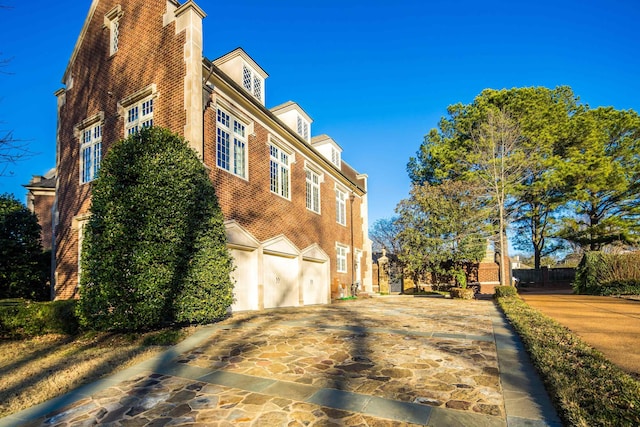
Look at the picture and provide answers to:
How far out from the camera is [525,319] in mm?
8812

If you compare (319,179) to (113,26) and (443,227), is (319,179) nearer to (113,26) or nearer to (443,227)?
(443,227)

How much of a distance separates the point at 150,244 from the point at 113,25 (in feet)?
34.0

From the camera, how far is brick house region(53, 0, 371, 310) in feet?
35.8

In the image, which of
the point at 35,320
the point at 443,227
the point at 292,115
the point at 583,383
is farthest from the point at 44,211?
the point at 583,383

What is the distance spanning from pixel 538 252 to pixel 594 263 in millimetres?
15378

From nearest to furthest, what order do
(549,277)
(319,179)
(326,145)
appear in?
(319,179) → (326,145) → (549,277)

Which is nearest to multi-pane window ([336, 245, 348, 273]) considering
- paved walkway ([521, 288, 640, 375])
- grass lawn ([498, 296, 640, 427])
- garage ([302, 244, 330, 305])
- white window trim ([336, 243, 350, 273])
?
white window trim ([336, 243, 350, 273])

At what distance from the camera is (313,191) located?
1902 cm

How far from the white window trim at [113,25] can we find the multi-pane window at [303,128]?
28.6ft

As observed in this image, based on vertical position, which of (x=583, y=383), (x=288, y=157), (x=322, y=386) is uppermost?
(x=288, y=157)

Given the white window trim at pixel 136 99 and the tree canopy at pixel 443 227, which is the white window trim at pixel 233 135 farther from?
the tree canopy at pixel 443 227

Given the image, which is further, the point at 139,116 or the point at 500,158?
the point at 500,158

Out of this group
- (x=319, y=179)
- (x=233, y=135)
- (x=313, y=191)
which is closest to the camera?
(x=233, y=135)

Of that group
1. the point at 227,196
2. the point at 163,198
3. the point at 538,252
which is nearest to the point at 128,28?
the point at 227,196
